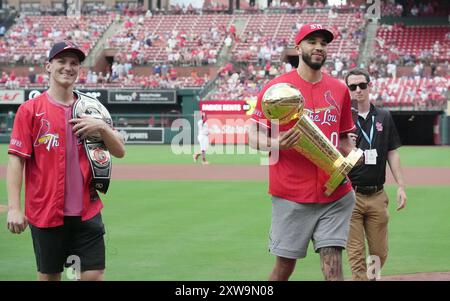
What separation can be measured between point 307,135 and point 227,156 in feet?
93.7

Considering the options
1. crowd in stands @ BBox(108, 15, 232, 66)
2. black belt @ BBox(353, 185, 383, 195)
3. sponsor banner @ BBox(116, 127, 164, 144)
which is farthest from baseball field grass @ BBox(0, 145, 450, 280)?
crowd in stands @ BBox(108, 15, 232, 66)

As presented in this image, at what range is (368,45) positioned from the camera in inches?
1868

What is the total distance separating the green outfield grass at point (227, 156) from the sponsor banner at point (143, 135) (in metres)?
2.27

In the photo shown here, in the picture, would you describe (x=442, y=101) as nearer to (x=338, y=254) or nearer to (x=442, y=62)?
(x=442, y=62)

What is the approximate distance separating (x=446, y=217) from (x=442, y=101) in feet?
87.7

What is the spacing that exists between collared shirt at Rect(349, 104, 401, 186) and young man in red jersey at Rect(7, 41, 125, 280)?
304cm

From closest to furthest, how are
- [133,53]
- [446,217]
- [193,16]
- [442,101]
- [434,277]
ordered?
[434,277]
[446,217]
[442,101]
[133,53]
[193,16]

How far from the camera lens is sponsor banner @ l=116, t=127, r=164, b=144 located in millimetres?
43594

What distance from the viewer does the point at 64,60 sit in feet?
19.8

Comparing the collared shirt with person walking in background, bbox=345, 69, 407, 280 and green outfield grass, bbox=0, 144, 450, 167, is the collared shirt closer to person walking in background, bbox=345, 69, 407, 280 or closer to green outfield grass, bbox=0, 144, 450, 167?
person walking in background, bbox=345, 69, 407, 280

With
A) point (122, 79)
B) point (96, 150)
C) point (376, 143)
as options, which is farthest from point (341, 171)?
point (122, 79)

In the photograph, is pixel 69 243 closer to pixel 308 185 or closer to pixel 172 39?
pixel 308 185

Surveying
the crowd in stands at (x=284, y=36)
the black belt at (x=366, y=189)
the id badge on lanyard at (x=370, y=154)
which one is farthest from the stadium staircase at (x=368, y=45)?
the black belt at (x=366, y=189)
